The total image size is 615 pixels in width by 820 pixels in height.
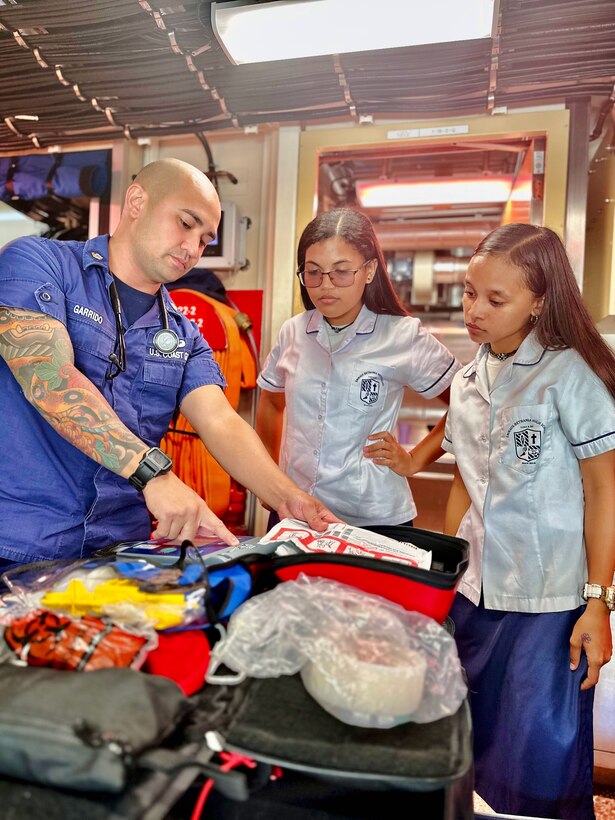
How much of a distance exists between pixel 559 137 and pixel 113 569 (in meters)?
2.66

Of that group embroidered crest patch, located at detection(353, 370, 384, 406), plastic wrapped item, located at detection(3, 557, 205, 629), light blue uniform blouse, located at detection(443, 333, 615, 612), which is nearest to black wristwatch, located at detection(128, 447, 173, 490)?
plastic wrapped item, located at detection(3, 557, 205, 629)

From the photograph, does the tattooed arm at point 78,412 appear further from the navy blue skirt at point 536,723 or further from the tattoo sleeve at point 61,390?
the navy blue skirt at point 536,723

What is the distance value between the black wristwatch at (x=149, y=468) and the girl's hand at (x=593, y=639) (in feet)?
3.17

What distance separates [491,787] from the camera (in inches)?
55.8

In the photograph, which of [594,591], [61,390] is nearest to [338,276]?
[61,390]

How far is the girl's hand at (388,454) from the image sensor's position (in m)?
1.79

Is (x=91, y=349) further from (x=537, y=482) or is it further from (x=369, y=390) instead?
(x=537, y=482)

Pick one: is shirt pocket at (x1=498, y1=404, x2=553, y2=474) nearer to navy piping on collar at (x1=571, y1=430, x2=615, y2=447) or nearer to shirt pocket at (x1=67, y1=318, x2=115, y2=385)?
navy piping on collar at (x1=571, y1=430, x2=615, y2=447)

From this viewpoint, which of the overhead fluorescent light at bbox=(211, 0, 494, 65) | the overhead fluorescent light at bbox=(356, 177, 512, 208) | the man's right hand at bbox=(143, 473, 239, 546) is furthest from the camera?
the overhead fluorescent light at bbox=(356, 177, 512, 208)

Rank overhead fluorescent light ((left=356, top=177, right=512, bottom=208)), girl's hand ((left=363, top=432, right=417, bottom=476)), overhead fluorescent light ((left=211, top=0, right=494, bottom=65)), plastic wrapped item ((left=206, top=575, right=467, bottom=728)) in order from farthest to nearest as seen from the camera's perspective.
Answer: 1. overhead fluorescent light ((left=356, top=177, right=512, bottom=208))
2. overhead fluorescent light ((left=211, top=0, right=494, bottom=65))
3. girl's hand ((left=363, top=432, right=417, bottom=476))
4. plastic wrapped item ((left=206, top=575, right=467, bottom=728))

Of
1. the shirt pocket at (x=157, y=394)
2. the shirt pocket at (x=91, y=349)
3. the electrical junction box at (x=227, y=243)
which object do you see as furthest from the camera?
the electrical junction box at (x=227, y=243)

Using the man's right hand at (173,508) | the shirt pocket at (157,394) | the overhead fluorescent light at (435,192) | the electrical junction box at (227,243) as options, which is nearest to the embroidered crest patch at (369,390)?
the shirt pocket at (157,394)

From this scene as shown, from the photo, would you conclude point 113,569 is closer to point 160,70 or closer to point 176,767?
point 176,767

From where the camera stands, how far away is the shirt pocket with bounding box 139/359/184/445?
1393 mm
